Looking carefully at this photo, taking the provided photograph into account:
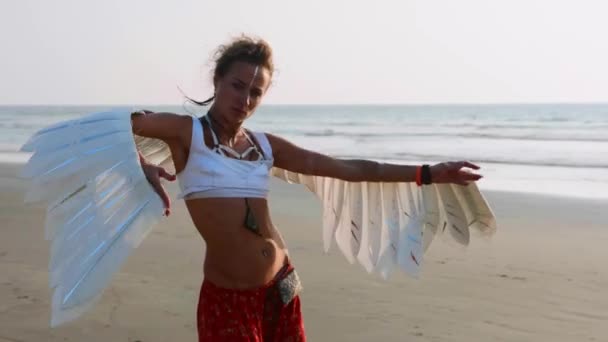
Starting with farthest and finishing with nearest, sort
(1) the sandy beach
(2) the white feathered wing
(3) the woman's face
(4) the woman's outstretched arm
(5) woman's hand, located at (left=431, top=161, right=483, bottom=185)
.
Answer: (1) the sandy beach, (5) woman's hand, located at (left=431, top=161, right=483, bottom=185), (4) the woman's outstretched arm, (3) the woman's face, (2) the white feathered wing

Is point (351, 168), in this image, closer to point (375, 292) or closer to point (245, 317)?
point (245, 317)

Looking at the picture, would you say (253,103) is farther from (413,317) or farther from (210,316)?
(413,317)

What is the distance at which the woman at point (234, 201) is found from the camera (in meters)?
2.79

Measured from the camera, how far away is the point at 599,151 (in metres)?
20.7

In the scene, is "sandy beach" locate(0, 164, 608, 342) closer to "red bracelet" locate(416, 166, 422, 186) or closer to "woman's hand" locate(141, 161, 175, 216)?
"red bracelet" locate(416, 166, 422, 186)

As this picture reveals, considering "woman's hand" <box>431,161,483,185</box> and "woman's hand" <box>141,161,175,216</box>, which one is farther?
"woman's hand" <box>431,161,483,185</box>

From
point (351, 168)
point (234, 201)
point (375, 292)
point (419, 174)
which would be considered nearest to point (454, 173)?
point (419, 174)

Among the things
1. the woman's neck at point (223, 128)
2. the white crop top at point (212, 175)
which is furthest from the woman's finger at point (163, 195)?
the woman's neck at point (223, 128)

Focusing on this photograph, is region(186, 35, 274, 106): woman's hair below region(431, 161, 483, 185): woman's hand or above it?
above

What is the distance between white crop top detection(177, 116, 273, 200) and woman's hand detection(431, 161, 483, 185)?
0.85 meters

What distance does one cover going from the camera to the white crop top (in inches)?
110

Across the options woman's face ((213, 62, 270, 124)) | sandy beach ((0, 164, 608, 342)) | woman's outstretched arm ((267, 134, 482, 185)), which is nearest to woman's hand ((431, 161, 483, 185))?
woman's outstretched arm ((267, 134, 482, 185))

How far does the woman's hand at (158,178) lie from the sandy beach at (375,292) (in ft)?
8.01

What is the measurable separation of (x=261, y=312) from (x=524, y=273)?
4279mm
